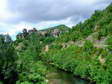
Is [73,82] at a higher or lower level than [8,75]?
lower

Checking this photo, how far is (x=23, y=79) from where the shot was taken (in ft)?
138

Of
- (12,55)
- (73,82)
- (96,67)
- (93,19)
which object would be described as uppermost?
(93,19)

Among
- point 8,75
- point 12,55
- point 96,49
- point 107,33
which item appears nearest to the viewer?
point 8,75

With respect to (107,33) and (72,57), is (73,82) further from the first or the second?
(107,33)

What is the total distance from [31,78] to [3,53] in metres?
7.98

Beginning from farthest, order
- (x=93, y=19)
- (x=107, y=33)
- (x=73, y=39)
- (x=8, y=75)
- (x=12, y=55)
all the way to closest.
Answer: (x=93, y=19) → (x=73, y=39) → (x=107, y=33) → (x=12, y=55) → (x=8, y=75)

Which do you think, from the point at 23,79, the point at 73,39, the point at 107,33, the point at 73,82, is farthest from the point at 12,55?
the point at 73,39

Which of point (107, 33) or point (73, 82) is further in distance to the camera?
point (107, 33)

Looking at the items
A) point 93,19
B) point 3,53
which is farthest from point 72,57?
point 93,19

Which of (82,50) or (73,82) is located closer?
(73,82)

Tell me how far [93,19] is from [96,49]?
166 ft

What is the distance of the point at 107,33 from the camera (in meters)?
78.7

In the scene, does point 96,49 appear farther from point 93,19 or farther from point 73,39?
point 93,19

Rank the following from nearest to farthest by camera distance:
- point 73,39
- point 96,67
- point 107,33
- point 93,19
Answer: point 96,67
point 107,33
point 73,39
point 93,19
